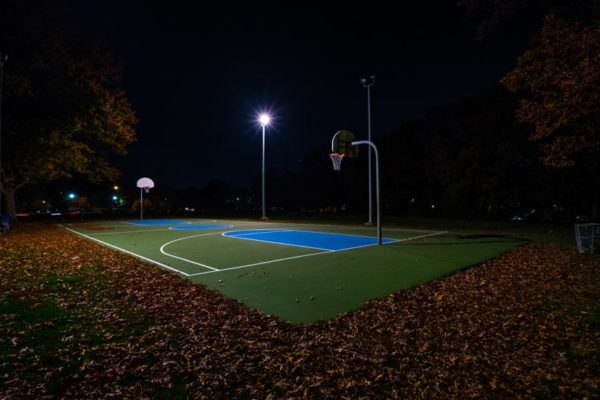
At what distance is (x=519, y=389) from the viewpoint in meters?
3.30

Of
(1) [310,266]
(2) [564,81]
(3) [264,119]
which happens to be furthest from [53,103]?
(2) [564,81]

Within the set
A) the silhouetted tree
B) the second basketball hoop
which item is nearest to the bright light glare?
the silhouetted tree

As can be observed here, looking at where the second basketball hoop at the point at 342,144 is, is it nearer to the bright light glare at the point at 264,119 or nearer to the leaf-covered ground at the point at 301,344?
the leaf-covered ground at the point at 301,344

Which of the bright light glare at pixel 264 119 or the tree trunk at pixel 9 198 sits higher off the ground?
the bright light glare at pixel 264 119

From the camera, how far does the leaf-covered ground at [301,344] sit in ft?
11.1

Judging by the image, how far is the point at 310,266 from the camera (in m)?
9.20

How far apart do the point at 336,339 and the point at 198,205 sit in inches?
3972

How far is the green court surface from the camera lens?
6.34 m

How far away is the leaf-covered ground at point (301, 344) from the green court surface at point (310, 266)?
504 mm

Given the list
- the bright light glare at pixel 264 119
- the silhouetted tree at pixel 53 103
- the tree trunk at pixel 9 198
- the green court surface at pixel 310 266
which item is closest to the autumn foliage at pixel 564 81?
the green court surface at pixel 310 266

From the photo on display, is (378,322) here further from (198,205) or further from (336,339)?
(198,205)

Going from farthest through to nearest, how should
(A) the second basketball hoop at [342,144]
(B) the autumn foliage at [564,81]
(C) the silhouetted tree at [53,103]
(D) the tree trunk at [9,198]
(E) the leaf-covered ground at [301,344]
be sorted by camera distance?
(D) the tree trunk at [9,198] → (C) the silhouetted tree at [53,103] → (A) the second basketball hoop at [342,144] → (B) the autumn foliage at [564,81] → (E) the leaf-covered ground at [301,344]

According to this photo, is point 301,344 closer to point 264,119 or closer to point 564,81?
point 564,81

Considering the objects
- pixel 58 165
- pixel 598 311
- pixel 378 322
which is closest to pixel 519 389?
pixel 378 322
